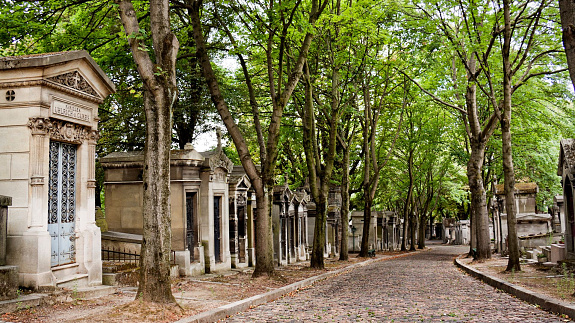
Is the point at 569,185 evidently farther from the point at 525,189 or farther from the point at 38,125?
the point at 38,125

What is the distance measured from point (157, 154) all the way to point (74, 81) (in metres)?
3.31

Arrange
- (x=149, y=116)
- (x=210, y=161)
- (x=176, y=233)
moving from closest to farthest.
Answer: (x=149, y=116), (x=176, y=233), (x=210, y=161)

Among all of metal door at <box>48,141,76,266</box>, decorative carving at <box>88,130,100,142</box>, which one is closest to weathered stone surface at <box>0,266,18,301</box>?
metal door at <box>48,141,76,266</box>

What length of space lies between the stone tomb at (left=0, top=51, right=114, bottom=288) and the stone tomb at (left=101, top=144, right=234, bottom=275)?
14.2 ft

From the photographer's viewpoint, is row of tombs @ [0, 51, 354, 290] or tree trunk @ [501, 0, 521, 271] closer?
row of tombs @ [0, 51, 354, 290]

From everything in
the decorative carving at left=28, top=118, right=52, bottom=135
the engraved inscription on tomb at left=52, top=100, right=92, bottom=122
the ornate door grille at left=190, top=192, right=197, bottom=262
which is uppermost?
the engraved inscription on tomb at left=52, top=100, right=92, bottom=122

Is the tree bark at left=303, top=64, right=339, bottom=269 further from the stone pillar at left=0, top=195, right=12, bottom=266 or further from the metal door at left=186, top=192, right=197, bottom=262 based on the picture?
the stone pillar at left=0, top=195, right=12, bottom=266

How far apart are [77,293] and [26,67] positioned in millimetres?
3979

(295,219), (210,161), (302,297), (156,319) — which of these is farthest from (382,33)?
(156,319)

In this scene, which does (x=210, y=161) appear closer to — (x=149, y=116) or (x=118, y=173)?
(x=118, y=173)

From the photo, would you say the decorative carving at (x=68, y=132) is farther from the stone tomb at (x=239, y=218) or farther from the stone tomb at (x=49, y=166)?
the stone tomb at (x=239, y=218)

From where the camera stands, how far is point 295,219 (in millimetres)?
24562

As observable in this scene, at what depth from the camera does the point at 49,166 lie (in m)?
9.55

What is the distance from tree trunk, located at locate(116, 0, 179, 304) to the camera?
7586 mm
